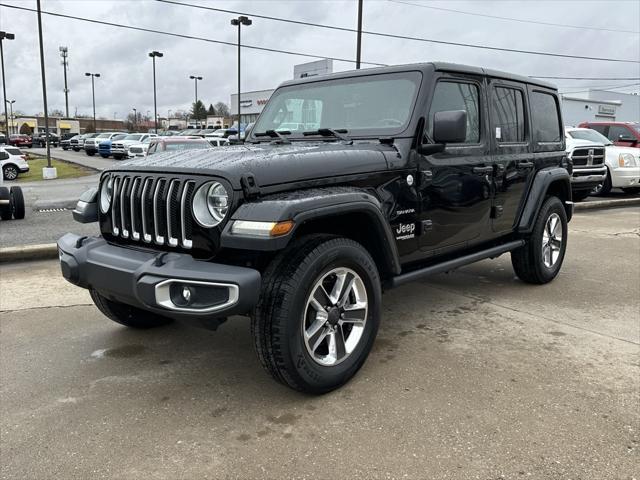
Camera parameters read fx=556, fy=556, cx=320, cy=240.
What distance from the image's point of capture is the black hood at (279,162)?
2.89 m

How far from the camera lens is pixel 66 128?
92.5m

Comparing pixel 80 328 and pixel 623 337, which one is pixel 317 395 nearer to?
pixel 80 328

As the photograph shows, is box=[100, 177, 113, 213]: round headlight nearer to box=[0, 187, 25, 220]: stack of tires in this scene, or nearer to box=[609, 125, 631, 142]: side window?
box=[0, 187, 25, 220]: stack of tires

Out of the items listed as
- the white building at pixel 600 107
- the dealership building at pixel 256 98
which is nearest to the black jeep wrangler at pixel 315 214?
the dealership building at pixel 256 98

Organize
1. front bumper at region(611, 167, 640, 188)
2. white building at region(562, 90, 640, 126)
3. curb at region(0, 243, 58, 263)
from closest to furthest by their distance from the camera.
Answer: curb at region(0, 243, 58, 263) → front bumper at region(611, 167, 640, 188) → white building at region(562, 90, 640, 126)

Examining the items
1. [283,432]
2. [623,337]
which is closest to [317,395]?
[283,432]

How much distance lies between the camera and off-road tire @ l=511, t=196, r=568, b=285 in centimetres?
524

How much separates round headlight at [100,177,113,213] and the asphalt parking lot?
1.03 meters

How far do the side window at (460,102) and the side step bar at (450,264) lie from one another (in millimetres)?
923

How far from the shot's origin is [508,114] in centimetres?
481

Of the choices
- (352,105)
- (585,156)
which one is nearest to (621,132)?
(585,156)

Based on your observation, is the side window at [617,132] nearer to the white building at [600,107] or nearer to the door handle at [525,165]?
the door handle at [525,165]

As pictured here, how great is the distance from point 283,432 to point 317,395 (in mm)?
387

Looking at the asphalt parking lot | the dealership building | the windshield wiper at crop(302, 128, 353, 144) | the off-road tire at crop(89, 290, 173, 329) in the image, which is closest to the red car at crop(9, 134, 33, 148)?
the dealership building
